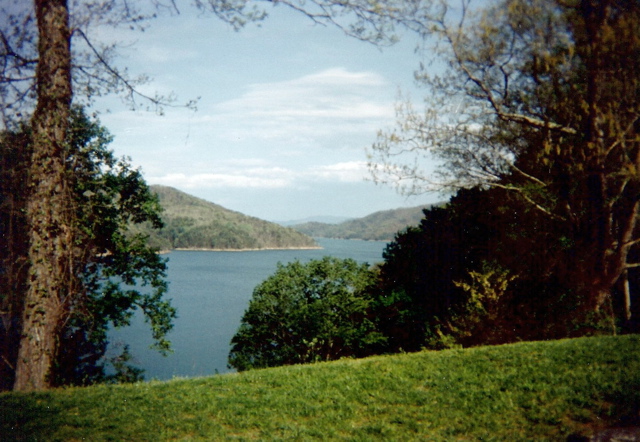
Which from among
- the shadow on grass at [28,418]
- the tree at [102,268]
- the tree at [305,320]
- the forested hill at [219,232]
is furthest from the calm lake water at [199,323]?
the forested hill at [219,232]

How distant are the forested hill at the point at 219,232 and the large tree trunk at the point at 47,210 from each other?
341 ft

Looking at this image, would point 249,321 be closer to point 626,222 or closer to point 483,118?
point 483,118

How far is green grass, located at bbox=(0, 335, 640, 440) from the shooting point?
158 inches

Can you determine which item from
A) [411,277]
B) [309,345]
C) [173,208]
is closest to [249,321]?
[309,345]

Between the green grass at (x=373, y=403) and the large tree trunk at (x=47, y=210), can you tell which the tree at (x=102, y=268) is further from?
the green grass at (x=373, y=403)

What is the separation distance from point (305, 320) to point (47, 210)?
9.54m

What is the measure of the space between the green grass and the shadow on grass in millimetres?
12

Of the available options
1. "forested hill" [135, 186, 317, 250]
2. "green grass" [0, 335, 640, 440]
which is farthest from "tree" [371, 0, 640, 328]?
"forested hill" [135, 186, 317, 250]

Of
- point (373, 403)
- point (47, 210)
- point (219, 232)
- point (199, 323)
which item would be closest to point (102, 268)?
point (47, 210)

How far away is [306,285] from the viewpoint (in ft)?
50.9

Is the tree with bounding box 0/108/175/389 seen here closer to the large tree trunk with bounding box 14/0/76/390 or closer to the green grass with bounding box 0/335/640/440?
the large tree trunk with bounding box 14/0/76/390

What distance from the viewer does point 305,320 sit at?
14.7 metres

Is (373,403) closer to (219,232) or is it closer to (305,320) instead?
(305,320)

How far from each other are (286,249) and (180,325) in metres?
91.1
